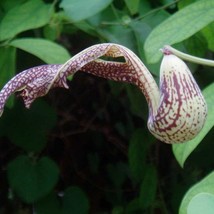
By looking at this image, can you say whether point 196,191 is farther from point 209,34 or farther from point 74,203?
point 74,203

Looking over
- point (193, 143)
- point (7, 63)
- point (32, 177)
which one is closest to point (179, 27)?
point (193, 143)

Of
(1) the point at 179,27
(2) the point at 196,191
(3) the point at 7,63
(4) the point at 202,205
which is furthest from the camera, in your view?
(3) the point at 7,63

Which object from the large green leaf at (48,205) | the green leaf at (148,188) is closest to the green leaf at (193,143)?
the green leaf at (148,188)

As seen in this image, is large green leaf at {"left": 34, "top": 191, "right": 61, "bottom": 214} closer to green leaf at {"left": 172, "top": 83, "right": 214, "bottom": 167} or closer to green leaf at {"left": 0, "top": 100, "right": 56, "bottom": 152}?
green leaf at {"left": 0, "top": 100, "right": 56, "bottom": 152}

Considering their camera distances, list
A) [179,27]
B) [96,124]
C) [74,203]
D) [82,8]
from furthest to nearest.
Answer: [96,124] → [74,203] → [82,8] → [179,27]

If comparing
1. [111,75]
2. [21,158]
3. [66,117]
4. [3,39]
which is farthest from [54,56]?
[66,117]
